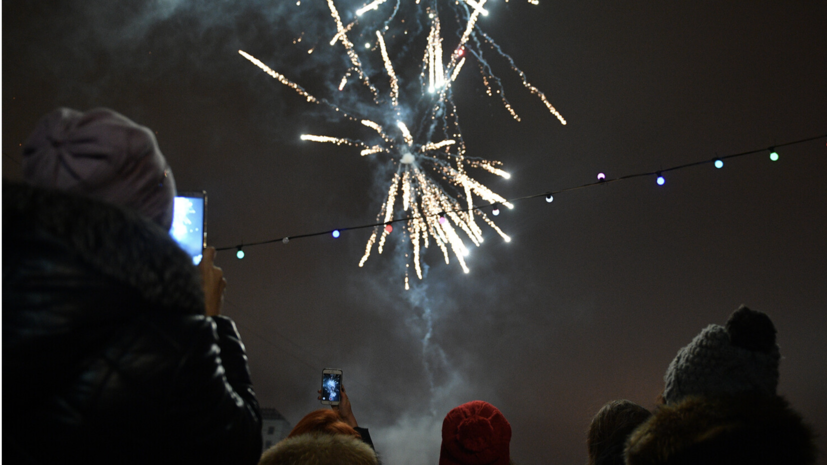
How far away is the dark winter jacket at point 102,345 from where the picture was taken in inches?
26.7

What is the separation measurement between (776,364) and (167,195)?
61.0 inches

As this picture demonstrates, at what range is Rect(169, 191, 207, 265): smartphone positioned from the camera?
1.33 metres

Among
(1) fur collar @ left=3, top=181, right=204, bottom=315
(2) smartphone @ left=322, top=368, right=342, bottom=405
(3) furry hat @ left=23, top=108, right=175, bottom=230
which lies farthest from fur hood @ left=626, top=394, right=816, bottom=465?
(2) smartphone @ left=322, top=368, right=342, bottom=405

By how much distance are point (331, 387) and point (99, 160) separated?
2.46 metres

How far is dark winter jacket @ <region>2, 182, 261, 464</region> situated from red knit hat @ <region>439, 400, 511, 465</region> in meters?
1.36

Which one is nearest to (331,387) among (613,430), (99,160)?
(613,430)

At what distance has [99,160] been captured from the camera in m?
0.86

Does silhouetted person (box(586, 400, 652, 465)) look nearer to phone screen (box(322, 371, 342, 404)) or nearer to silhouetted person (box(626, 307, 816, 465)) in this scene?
silhouetted person (box(626, 307, 816, 465))

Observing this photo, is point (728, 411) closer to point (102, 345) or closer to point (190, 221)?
point (102, 345)

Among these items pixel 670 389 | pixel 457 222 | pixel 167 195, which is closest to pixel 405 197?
pixel 457 222

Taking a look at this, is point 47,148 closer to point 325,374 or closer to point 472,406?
point 472,406

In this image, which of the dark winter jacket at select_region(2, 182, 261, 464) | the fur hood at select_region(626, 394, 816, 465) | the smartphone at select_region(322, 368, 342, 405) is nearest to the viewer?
the dark winter jacket at select_region(2, 182, 261, 464)

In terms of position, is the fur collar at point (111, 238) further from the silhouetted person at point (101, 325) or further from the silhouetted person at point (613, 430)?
the silhouetted person at point (613, 430)

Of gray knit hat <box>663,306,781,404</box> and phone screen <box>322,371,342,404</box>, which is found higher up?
gray knit hat <box>663,306,781,404</box>
